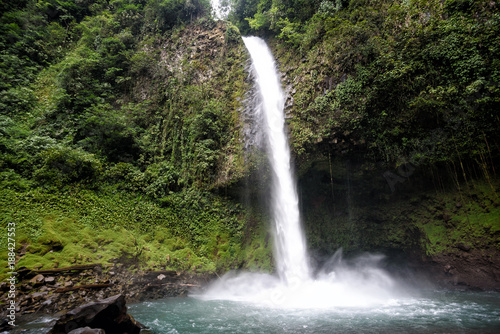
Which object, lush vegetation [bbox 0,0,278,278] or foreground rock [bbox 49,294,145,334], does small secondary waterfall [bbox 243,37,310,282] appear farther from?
foreground rock [bbox 49,294,145,334]

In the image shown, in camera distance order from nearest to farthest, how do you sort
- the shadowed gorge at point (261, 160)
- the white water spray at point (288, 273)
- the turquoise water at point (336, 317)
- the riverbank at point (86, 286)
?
the turquoise water at point (336, 317), the riverbank at point (86, 286), the shadowed gorge at point (261, 160), the white water spray at point (288, 273)

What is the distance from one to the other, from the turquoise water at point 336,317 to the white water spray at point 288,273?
1364mm

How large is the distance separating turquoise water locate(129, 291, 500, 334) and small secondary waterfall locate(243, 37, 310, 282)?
10.5 ft

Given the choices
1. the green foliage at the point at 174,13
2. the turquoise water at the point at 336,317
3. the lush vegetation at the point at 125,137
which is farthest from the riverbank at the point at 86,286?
the green foliage at the point at 174,13

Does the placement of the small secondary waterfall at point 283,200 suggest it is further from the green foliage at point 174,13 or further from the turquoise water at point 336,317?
the green foliage at point 174,13

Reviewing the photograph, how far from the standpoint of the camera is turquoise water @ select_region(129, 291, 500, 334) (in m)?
5.02

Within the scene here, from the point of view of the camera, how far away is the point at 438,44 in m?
7.79

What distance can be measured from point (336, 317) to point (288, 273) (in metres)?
3.96

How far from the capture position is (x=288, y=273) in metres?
9.82

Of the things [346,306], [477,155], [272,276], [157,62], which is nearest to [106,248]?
[272,276]

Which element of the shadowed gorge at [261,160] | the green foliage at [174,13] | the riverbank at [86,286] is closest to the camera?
the riverbank at [86,286]

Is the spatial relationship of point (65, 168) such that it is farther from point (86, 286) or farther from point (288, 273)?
point (288, 273)

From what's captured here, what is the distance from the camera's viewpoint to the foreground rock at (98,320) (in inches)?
163

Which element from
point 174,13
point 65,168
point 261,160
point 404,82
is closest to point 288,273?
point 261,160
